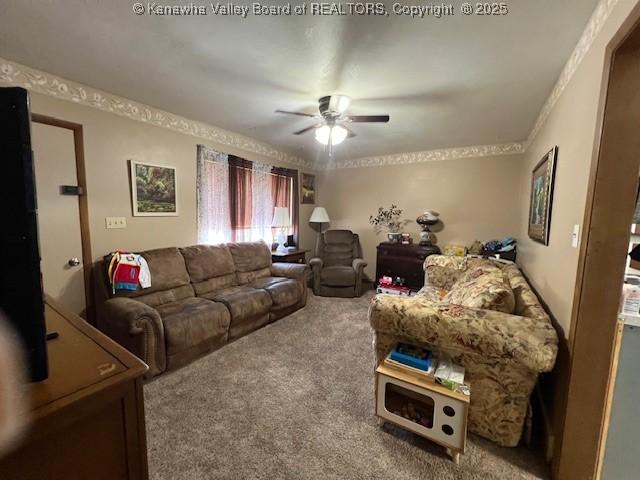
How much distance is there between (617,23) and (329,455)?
8.23 feet

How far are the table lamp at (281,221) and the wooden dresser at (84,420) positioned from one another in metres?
3.62

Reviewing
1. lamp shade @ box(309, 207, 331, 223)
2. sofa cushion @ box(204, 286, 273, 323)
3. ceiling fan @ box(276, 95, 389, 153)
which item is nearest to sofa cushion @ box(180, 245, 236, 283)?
sofa cushion @ box(204, 286, 273, 323)

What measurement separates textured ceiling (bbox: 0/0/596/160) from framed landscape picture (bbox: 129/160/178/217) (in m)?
0.67

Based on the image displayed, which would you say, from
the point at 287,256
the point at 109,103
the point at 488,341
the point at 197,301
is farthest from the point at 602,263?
the point at 109,103

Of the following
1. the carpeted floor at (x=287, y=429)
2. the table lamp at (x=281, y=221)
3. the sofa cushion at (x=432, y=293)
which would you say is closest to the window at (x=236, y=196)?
the table lamp at (x=281, y=221)

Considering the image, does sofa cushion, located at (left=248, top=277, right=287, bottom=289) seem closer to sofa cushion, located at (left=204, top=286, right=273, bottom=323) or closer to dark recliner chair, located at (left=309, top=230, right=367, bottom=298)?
sofa cushion, located at (left=204, top=286, right=273, bottom=323)

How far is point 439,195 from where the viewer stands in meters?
4.49

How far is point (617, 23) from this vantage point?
1.20 m

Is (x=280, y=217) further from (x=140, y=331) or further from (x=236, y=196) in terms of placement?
(x=140, y=331)

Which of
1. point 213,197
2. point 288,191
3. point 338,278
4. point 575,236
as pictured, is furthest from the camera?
point 288,191

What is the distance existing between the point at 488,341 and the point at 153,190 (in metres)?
3.33

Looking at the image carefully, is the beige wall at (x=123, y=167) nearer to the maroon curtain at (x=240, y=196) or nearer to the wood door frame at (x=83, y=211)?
the wood door frame at (x=83, y=211)

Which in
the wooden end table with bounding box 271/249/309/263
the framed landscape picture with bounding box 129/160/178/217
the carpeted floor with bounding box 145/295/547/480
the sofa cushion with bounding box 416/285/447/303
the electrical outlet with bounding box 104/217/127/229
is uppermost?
the framed landscape picture with bounding box 129/160/178/217

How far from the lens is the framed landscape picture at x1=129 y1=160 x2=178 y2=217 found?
2.87 meters
